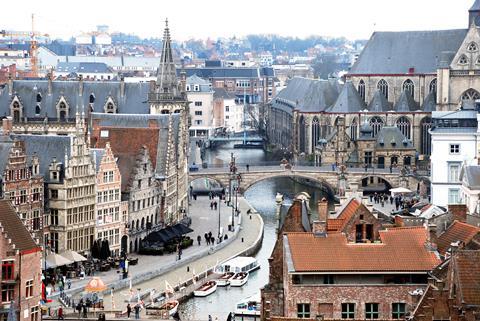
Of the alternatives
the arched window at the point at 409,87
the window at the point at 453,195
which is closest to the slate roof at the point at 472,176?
the window at the point at 453,195

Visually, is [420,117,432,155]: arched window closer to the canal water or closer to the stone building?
the canal water

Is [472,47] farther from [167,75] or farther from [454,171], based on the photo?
[454,171]

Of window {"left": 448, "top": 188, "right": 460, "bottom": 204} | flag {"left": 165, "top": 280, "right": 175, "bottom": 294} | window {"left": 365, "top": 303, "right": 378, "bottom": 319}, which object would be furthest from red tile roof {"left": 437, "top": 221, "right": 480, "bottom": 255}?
window {"left": 448, "top": 188, "right": 460, "bottom": 204}

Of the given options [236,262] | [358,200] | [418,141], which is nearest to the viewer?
[358,200]

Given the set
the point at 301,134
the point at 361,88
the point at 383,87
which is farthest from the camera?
the point at 301,134

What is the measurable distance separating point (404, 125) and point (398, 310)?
311 feet

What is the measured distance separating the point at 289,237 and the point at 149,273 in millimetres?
28295

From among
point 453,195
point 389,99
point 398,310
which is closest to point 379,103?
point 389,99

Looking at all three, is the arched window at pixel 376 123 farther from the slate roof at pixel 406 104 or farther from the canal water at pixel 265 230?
the canal water at pixel 265 230

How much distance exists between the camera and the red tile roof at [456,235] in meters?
51.5

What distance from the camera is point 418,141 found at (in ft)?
466

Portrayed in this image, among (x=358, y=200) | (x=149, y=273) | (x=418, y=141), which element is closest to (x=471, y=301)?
(x=358, y=200)

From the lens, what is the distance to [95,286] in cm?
6900

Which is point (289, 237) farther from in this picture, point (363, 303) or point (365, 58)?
point (365, 58)
